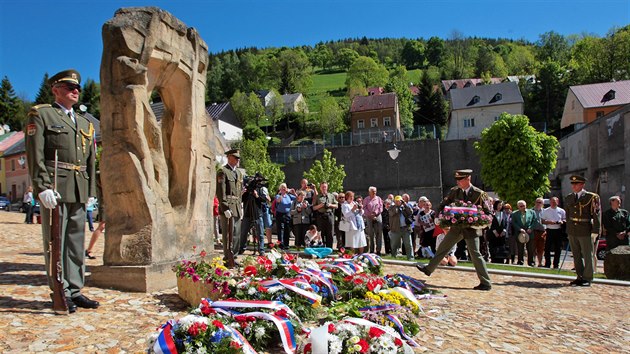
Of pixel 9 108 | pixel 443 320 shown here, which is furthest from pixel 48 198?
pixel 9 108

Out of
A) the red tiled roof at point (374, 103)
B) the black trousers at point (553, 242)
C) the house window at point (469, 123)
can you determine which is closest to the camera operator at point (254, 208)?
the black trousers at point (553, 242)

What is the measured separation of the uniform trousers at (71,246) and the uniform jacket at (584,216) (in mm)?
8957

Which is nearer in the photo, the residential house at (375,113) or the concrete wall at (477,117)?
the concrete wall at (477,117)

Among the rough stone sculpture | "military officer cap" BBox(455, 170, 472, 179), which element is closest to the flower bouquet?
"military officer cap" BBox(455, 170, 472, 179)

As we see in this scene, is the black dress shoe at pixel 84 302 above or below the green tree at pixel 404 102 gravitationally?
below

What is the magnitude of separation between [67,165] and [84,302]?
1.59 metres

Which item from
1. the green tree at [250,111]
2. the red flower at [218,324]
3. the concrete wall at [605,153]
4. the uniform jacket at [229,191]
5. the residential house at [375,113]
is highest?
the green tree at [250,111]

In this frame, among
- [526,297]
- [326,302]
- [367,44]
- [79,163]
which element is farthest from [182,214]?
[367,44]

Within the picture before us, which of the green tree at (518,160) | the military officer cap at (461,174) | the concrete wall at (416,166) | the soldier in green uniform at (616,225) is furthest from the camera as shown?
the concrete wall at (416,166)

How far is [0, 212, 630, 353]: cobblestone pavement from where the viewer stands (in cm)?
495

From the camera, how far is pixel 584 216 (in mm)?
10242

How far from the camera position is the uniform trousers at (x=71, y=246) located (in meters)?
5.88

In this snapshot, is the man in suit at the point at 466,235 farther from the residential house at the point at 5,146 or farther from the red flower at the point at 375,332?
the residential house at the point at 5,146

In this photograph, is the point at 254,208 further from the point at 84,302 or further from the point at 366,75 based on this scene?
the point at 366,75
